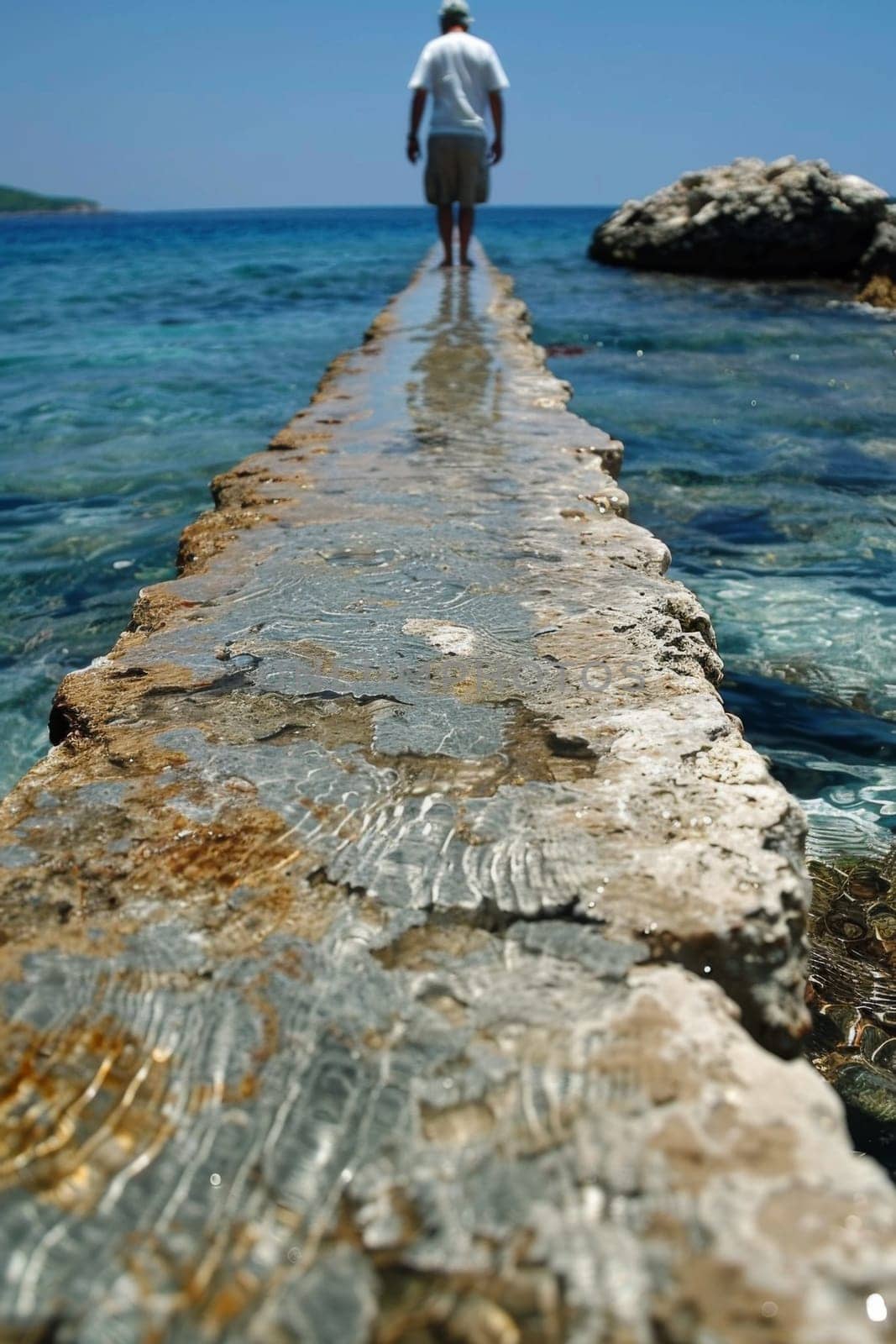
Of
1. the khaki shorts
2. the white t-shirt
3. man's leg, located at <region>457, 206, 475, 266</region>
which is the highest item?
the white t-shirt

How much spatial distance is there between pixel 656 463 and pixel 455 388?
5.14 ft

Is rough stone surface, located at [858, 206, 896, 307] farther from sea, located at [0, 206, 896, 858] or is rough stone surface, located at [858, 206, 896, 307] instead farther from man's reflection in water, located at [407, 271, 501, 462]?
man's reflection in water, located at [407, 271, 501, 462]

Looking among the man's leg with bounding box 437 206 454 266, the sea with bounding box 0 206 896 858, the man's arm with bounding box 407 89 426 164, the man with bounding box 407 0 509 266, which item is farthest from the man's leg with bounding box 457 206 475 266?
the sea with bounding box 0 206 896 858

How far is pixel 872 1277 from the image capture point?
881 mm

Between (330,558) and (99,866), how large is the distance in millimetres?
1409

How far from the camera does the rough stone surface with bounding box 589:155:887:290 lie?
55.1 feet

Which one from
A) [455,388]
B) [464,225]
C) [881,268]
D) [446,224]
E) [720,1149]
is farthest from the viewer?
[881,268]

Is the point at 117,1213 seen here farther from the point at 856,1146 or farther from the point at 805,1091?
the point at 856,1146

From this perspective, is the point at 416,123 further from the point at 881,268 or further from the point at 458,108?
the point at 881,268

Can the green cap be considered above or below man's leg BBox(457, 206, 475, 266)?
above

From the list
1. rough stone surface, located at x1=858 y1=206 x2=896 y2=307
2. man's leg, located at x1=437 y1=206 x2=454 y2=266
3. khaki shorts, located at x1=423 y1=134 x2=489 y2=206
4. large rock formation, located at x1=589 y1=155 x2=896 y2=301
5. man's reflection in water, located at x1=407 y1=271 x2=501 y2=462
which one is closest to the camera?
man's reflection in water, located at x1=407 y1=271 x2=501 y2=462

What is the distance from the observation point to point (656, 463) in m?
6.29

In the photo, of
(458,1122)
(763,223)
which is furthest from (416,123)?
(763,223)

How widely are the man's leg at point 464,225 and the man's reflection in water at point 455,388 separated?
225 centimetres
